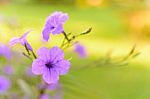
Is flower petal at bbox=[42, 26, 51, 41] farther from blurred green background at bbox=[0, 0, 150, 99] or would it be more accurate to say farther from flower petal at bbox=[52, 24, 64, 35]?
blurred green background at bbox=[0, 0, 150, 99]

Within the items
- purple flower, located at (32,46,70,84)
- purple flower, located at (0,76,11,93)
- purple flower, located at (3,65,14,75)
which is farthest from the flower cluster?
purple flower, located at (3,65,14,75)

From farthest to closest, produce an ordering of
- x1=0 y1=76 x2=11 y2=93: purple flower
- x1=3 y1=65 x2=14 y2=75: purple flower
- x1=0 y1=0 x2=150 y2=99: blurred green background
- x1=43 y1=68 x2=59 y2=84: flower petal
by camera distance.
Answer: x1=0 y1=0 x2=150 y2=99: blurred green background → x1=3 y1=65 x2=14 y2=75: purple flower → x1=0 y1=76 x2=11 y2=93: purple flower → x1=43 y1=68 x2=59 y2=84: flower petal

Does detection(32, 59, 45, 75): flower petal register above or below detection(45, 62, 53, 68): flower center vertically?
below

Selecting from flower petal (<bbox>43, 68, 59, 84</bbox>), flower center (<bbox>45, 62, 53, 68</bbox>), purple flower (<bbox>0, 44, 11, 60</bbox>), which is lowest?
flower petal (<bbox>43, 68, 59, 84</bbox>)

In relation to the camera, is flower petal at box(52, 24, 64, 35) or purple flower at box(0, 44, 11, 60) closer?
flower petal at box(52, 24, 64, 35)

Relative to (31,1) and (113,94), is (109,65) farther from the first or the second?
(31,1)

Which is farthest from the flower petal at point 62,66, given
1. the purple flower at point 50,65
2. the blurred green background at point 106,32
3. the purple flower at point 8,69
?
the purple flower at point 8,69

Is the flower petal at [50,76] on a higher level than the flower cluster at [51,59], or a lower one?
lower

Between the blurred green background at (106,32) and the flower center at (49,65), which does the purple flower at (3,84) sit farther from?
the flower center at (49,65)
